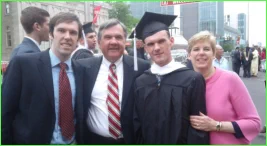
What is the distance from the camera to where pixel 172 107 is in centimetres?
232

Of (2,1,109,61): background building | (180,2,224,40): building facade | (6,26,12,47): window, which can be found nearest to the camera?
(2,1,109,61): background building

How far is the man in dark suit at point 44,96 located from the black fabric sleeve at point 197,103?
99 cm

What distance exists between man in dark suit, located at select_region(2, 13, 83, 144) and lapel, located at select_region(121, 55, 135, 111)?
0.42m

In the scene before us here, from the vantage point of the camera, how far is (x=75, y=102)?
2527 millimetres

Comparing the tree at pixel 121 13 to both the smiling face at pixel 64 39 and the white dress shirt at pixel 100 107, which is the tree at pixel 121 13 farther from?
the smiling face at pixel 64 39

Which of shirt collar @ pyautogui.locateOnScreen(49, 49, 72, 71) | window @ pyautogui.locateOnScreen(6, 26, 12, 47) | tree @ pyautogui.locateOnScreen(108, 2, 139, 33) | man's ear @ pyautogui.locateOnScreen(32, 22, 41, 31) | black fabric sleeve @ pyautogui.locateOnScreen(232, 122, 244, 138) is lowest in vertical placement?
black fabric sleeve @ pyautogui.locateOnScreen(232, 122, 244, 138)

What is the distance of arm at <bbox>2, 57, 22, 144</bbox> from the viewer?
7.61ft

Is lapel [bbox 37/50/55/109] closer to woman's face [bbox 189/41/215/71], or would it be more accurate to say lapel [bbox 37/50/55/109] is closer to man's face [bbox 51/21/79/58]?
man's face [bbox 51/21/79/58]

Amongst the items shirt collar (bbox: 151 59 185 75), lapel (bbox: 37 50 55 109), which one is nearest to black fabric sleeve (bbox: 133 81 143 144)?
shirt collar (bbox: 151 59 185 75)

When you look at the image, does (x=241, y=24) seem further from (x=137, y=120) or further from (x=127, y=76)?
(x=137, y=120)

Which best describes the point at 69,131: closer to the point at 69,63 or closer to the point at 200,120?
the point at 69,63

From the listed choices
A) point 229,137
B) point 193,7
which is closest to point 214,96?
point 229,137

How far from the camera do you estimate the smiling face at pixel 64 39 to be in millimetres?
2463

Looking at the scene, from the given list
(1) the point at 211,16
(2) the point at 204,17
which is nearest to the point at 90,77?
(2) the point at 204,17
